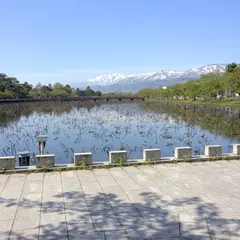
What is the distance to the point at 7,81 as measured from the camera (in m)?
79.1

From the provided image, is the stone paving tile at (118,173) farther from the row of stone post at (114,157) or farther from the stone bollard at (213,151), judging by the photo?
the stone bollard at (213,151)

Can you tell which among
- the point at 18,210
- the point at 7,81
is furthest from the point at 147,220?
the point at 7,81

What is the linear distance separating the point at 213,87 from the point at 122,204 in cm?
5501

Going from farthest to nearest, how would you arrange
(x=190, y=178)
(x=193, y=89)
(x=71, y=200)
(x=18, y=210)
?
1. (x=193, y=89)
2. (x=190, y=178)
3. (x=71, y=200)
4. (x=18, y=210)

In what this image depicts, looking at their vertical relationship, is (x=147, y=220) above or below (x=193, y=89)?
below

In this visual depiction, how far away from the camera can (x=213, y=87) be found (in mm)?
56188

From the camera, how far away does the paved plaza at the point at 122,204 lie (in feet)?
14.3

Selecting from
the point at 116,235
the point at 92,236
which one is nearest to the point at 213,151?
the point at 116,235

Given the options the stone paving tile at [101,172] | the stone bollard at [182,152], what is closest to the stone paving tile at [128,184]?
the stone paving tile at [101,172]

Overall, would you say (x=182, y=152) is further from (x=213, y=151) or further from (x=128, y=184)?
(x=128, y=184)

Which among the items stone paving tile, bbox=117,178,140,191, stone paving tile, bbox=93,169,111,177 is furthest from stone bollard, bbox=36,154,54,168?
stone paving tile, bbox=117,178,140,191

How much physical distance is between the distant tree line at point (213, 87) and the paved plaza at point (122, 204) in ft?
138

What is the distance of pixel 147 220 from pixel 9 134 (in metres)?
17.4

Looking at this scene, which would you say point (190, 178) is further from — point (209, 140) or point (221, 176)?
point (209, 140)
